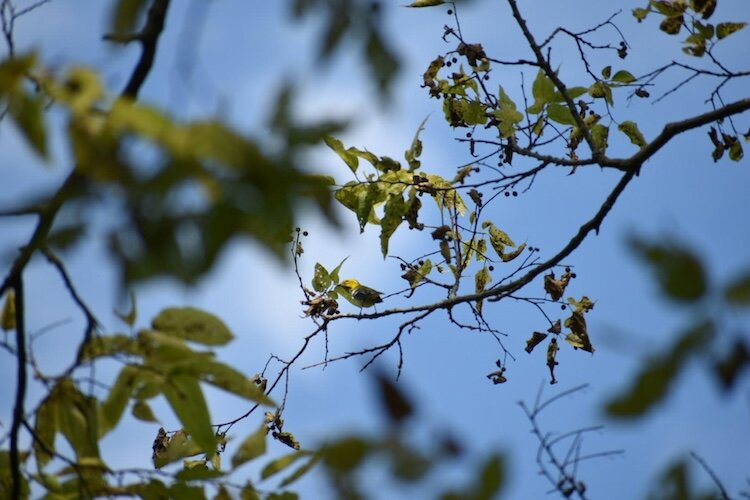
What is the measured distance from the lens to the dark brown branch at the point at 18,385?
1.59 metres

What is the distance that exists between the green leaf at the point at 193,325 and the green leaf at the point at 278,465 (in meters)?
0.24

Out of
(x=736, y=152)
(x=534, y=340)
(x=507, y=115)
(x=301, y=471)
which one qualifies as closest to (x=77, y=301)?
(x=301, y=471)

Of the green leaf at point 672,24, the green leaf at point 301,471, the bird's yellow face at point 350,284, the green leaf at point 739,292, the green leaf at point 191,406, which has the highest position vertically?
the green leaf at point 672,24

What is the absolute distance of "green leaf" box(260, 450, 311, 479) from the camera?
1549 mm

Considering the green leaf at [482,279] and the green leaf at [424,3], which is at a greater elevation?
the green leaf at [424,3]

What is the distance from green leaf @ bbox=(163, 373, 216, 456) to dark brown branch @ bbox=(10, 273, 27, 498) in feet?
0.95

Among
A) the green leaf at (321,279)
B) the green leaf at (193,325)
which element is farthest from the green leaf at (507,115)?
the green leaf at (193,325)

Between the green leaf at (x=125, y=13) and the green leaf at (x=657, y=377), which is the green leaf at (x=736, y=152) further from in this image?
the green leaf at (x=125, y=13)

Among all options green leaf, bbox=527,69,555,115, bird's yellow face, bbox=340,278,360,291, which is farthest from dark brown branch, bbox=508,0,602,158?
bird's yellow face, bbox=340,278,360,291

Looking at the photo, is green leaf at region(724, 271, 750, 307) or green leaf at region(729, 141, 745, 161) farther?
green leaf at region(729, 141, 745, 161)

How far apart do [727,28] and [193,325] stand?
7.79 feet

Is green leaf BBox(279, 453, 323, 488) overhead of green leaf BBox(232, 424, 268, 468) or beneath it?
beneath

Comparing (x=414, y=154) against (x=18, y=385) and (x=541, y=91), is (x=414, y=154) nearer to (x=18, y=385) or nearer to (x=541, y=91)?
(x=541, y=91)

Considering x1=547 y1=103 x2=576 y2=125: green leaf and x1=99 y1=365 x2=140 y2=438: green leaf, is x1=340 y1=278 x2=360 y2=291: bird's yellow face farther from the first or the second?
x1=99 y1=365 x2=140 y2=438: green leaf
